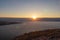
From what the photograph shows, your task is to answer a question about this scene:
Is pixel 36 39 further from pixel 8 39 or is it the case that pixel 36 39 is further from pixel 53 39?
pixel 8 39

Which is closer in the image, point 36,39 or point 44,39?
point 44,39

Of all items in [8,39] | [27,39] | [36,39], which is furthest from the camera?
[8,39]

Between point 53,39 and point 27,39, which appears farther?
point 27,39

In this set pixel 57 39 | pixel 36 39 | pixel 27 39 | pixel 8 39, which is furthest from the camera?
pixel 8 39

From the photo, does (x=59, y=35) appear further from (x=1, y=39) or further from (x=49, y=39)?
(x=1, y=39)

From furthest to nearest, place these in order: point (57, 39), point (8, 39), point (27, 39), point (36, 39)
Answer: point (8, 39) → point (27, 39) → point (36, 39) → point (57, 39)

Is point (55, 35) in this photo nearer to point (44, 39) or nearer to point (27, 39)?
point (44, 39)

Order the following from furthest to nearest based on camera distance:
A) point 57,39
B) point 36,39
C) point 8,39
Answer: point 8,39, point 36,39, point 57,39

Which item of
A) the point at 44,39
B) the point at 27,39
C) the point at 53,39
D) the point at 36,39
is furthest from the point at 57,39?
the point at 27,39

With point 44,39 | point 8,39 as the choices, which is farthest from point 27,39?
point 8,39
